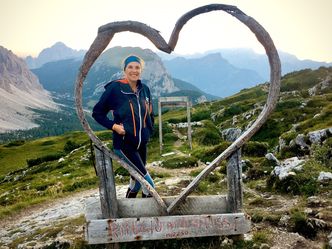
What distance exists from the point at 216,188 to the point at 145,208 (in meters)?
6.23

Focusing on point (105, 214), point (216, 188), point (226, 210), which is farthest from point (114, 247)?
point (216, 188)

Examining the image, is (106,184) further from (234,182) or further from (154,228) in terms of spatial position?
(234,182)

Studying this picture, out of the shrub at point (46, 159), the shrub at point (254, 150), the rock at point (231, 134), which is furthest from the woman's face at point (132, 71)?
the shrub at point (46, 159)

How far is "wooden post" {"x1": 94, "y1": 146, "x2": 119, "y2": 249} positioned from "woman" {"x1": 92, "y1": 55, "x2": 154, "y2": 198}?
13.3 inches

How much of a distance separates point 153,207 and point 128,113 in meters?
1.78

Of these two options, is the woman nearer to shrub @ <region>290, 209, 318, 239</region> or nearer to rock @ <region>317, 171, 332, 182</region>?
shrub @ <region>290, 209, 318, 239</region>

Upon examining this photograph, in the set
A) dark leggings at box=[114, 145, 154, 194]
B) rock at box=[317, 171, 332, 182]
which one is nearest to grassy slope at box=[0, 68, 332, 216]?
rock at box=[317, 171, 332, 182]

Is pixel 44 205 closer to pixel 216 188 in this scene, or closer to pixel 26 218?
pixel 26 218

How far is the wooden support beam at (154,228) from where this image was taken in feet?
20.8

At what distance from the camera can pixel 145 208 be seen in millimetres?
6934

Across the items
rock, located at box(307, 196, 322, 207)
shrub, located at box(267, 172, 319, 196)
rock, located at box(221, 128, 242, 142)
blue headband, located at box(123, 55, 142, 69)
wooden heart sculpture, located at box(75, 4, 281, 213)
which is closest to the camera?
wooden heart sculpture, located at box(75, 4, 281, 213)

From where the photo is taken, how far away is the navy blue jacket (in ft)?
21.8

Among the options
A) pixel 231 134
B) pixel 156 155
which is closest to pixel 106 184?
pixel 156 155

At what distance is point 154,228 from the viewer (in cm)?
637
